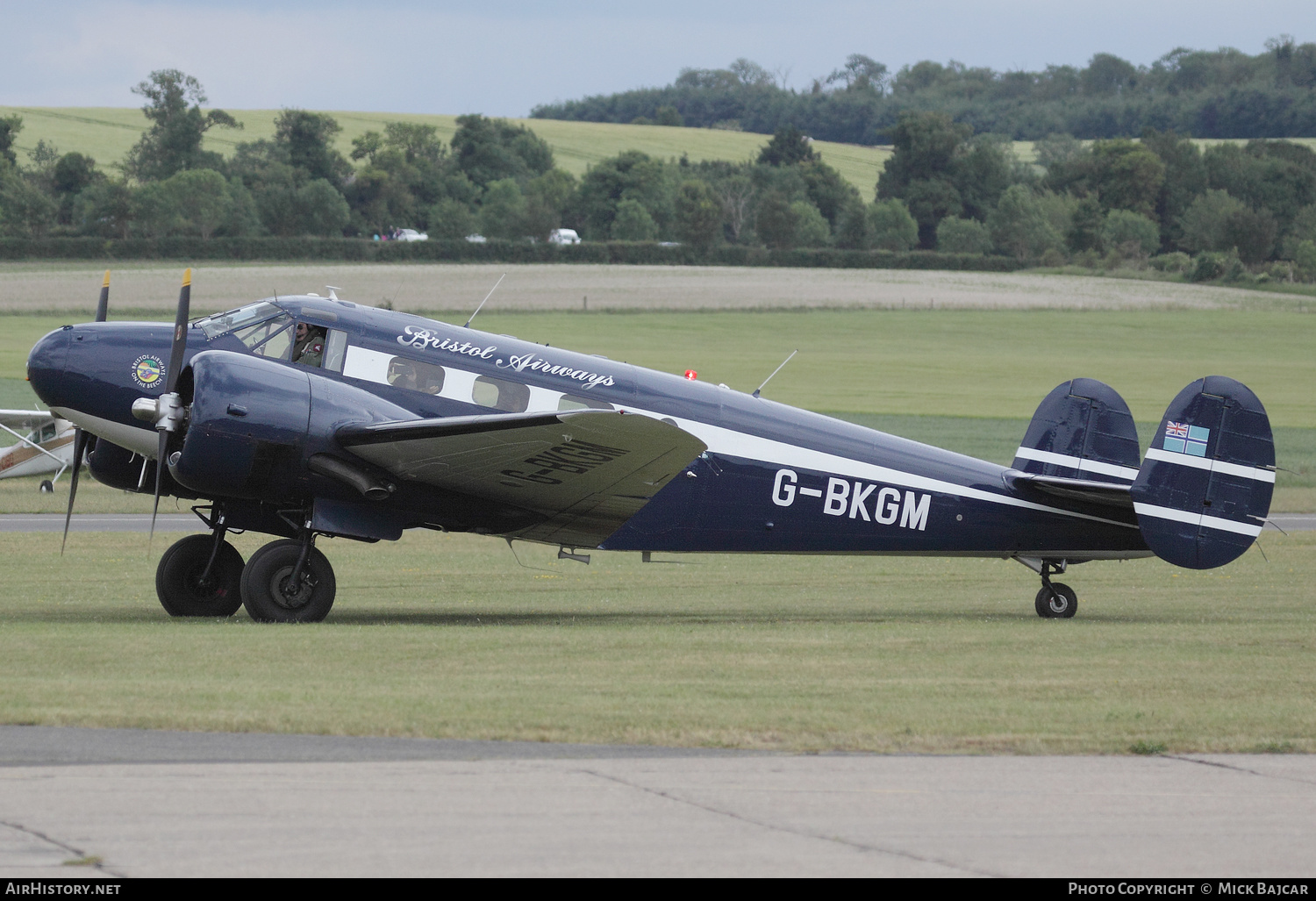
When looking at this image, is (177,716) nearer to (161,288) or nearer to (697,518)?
(697,518)

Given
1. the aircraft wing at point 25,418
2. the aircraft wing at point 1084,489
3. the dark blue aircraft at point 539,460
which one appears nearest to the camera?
the dark blue aircraft at point 539,460

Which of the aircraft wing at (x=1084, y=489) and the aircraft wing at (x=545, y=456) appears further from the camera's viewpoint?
the aircraft wing at (x=1084, y=489)

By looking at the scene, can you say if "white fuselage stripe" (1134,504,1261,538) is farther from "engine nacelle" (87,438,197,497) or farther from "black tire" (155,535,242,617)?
"engine nacelle" (87,438,197,497)

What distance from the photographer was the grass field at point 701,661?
10.6m

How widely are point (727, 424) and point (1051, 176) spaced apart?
15578cm

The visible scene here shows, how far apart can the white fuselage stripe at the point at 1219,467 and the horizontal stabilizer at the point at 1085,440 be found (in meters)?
0.95

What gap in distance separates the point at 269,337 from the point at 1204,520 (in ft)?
33.8

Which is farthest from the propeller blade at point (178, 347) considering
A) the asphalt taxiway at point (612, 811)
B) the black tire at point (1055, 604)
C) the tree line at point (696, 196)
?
the tree line at point (696, 196)

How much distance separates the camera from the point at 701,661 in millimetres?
13758

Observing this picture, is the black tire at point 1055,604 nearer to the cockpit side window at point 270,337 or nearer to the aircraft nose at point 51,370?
the cockpit side window at point 270,337

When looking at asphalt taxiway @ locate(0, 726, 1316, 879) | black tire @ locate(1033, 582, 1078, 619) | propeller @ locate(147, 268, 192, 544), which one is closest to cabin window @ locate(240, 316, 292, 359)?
propeller @ locate(147, 268, 192, 544)

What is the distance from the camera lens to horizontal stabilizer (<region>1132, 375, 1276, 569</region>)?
55.6ft

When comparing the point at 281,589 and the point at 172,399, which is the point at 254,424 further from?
the point at 281,589

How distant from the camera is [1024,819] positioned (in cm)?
812
